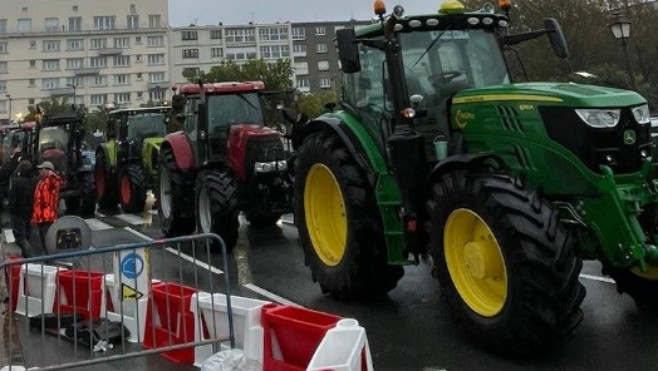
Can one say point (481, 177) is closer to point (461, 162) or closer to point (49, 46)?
point (461, 162)

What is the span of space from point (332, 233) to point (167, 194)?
6.04 meters

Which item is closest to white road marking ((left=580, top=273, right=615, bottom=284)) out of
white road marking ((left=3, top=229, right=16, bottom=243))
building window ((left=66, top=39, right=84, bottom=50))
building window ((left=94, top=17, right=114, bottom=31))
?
white road marking ((left=3, top=229, right=16, bottom=243))

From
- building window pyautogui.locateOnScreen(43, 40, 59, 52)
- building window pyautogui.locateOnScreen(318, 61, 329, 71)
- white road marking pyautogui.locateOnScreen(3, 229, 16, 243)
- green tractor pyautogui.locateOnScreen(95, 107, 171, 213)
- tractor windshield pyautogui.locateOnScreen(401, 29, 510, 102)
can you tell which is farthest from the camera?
building window pyautogui.locateOnScreen(318, 61, 329, 71)

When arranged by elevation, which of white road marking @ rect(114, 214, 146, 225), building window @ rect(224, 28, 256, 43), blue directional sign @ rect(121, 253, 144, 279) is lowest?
white road marking @ rect(114, 214, 146, 225)

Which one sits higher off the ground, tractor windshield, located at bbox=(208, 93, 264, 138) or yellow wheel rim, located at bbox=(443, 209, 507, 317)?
tractor windshield, located at bbox=(208, 93, 264, 138)

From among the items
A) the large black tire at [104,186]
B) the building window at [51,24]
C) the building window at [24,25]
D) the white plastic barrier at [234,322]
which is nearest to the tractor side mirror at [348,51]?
the white plastic barrier at [234,322]

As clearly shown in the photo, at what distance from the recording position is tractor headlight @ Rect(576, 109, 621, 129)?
211 inches

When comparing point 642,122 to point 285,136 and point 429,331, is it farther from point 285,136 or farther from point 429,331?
point 285,136

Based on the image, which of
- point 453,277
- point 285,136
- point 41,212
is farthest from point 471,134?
point 41,212

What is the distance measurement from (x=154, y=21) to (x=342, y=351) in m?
102

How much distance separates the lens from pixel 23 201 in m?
11.1

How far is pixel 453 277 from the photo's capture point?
5.89 metres

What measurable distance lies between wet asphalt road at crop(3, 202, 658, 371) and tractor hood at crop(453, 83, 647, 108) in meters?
1.82

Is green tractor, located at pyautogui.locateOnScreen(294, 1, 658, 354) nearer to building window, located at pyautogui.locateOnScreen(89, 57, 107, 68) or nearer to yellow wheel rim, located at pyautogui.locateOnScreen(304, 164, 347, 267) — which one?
yellow wheel rim, located at pyautogui.locateOnScreen(304, 164, 347, 267)
